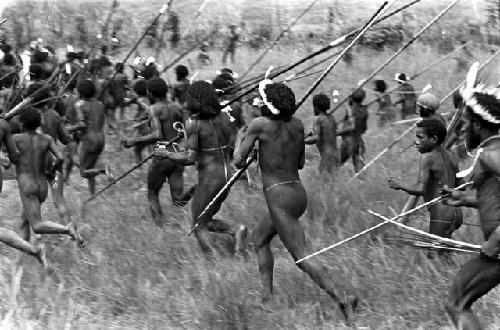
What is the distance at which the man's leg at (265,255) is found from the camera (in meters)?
6.64

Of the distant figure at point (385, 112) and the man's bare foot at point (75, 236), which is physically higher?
the man's bare foot at point (75, 236)

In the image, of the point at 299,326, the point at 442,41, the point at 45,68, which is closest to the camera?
the point at 299,326

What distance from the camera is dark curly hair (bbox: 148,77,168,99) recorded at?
8969 mm

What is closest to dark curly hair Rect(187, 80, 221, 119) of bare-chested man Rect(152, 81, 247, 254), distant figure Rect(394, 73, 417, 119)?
bare-chested man Rect(152, 81, 247, 254)

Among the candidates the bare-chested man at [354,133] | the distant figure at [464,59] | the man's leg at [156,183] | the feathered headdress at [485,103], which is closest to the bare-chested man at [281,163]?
the feathered headdress at [485,103]

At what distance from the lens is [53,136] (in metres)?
9.40

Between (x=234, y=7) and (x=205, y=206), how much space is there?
21.1 metres

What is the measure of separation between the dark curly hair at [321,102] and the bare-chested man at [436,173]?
3452 millimetres

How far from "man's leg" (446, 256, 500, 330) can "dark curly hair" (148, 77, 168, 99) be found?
4.58 meters

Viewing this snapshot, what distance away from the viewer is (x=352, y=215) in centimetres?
866

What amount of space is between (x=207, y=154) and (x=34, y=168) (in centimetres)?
154

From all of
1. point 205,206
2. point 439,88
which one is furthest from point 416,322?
point 439,88

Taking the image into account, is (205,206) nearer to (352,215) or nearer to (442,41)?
(352,215)

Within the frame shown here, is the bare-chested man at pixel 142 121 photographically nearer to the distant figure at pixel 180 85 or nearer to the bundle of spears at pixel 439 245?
the distant figure at pixel 180 85
